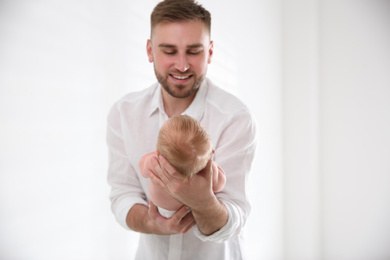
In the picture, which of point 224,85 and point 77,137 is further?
point 224,85

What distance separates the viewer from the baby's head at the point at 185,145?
3.18 feet

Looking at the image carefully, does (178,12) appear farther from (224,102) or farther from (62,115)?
(62,115)

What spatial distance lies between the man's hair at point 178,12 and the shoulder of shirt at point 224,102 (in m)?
0.27

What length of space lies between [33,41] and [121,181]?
640 mm

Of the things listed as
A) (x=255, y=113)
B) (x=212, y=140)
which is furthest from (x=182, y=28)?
(x=255, y=113)

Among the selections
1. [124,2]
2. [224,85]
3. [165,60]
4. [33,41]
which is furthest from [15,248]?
[224,85]

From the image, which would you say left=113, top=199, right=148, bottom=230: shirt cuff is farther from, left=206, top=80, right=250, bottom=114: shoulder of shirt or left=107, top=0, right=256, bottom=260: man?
left=206, top=80, right=250, bottom=114: shoulder of shirt

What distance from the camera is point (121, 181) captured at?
144cm

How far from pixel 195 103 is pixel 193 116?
0.19ft

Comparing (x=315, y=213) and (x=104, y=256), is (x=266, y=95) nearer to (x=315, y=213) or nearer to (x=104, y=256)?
(x=315, y=213)

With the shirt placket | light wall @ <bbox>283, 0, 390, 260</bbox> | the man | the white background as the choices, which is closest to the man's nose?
the man

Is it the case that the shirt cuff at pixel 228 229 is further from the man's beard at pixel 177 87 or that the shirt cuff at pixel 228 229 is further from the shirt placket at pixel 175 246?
the man's beard at pixel 177 87

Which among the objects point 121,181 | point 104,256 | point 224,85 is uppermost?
point 224,85

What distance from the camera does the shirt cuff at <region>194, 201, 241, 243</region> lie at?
115 centimetres
